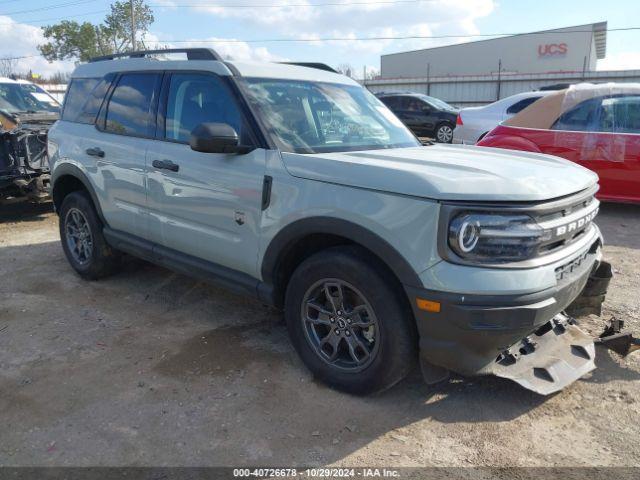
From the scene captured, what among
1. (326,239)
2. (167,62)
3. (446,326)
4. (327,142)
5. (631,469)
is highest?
(167,62)

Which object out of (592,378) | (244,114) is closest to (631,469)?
(592,378)

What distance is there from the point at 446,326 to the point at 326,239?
91cm

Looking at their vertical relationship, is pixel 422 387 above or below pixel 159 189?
below

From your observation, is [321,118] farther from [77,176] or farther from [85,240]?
[85,240]

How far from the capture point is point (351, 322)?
3031mm

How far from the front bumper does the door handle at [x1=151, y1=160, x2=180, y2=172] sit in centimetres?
199

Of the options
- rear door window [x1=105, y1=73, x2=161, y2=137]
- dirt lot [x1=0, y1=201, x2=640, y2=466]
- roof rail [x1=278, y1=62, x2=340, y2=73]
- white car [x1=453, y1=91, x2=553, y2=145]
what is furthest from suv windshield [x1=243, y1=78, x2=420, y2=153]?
white car [x1=453, y1=91, x2=553, y2=145]

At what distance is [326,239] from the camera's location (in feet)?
10.3

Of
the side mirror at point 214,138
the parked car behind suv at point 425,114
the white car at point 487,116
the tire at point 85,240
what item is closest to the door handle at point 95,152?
the tire at point 85,240

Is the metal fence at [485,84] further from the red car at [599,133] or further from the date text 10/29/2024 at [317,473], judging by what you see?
the date text 10/29/2024 at [317,473]

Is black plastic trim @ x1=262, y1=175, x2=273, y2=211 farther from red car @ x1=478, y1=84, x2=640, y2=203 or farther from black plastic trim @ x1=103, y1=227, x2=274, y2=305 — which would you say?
red car @ x1=478, y1=84, x2=640, y2=203

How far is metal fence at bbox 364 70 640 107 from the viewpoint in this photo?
91.0 feet

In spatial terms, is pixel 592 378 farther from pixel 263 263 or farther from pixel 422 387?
pixel 263 263

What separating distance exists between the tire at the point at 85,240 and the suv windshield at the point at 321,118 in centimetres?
228
